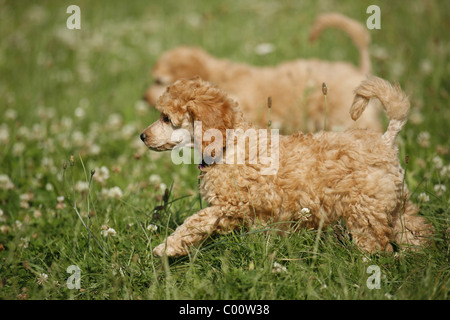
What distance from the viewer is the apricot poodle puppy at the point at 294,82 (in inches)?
205

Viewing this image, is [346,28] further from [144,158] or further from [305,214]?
[305,214]

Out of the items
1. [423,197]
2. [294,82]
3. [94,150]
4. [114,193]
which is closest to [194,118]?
[114,193]

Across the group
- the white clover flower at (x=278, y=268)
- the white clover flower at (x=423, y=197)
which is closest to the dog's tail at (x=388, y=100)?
the white clover flower at (x=423, y=197)

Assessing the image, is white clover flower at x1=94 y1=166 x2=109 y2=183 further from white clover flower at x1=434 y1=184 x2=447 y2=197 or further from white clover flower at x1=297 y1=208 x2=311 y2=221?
white clover flower at x1=434 y1=184 x2=447 y2=197

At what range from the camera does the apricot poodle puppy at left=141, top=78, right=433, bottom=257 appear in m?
2.71

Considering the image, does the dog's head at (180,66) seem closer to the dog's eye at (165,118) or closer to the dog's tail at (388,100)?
the dog's eye at (165,118)

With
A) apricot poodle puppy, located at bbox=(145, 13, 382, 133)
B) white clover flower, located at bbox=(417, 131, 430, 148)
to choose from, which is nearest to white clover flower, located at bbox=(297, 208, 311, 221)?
white clover flower, located at bbox=(417, 131, 430, 148)

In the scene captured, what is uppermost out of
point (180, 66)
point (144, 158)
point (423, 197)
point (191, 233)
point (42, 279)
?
point (180, 66)

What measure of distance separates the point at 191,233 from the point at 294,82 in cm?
316

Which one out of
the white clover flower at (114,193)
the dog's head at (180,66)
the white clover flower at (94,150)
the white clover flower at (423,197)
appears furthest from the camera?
the dog's head at (180,66)

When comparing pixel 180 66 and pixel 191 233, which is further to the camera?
pixel 180 66

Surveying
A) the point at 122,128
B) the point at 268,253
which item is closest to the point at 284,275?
the point at 268,253

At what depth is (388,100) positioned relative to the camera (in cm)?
287

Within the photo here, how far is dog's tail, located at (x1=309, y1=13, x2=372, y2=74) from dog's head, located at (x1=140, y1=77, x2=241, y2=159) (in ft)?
7.76
